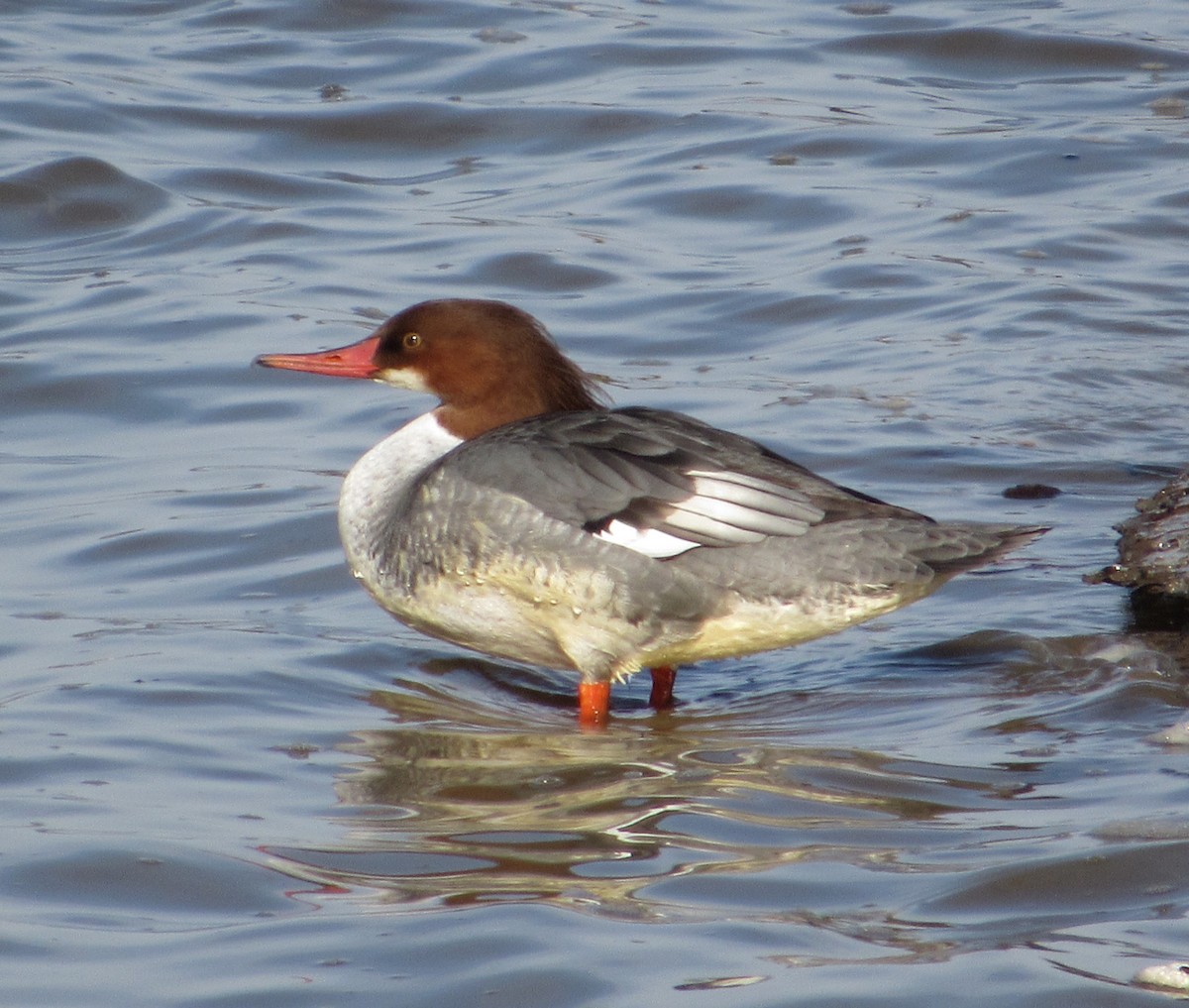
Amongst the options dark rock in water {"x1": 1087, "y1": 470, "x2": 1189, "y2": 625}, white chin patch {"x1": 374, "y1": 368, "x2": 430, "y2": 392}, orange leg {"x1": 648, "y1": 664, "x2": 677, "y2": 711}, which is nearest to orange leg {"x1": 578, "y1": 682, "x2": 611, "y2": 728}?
orange leg {"x1": 648, "y1": 664, "x2": 677, "y2": 711}

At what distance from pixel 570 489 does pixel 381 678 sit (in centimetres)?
94

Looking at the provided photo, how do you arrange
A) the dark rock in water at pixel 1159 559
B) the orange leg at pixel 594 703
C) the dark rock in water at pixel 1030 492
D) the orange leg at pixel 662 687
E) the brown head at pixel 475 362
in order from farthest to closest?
the dark rock in water at pixel 1030 492 → the brown head at pixel 475 362 → the orange leg at pixel 662 687 → the dark rock in water at pixel 1159 559 → the orange leg at pixel 594 703

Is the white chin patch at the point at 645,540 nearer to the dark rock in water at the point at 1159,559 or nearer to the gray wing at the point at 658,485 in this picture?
the gray wing at the point at 658,485

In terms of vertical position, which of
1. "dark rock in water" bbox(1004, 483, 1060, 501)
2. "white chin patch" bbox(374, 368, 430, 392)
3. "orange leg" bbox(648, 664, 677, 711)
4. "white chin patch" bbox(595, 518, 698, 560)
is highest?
"white chin patch" bbox(374, 368, 430, 392)

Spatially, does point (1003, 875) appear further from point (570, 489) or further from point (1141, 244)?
point (1141, 244)

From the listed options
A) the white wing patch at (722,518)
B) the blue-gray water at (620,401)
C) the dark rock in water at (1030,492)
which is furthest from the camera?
the dark rock in water at (1030,492)

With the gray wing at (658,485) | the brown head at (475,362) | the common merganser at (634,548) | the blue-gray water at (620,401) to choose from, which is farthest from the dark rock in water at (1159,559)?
the brown head at (475,362)

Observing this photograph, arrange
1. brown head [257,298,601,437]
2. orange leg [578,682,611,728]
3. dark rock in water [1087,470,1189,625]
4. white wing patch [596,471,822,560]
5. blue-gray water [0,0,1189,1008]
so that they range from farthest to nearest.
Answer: brown head [257,298,601,437] → dark rock in water [1087,470,1189,625] → orange leg [578,682,611,728] → white wing patch [596,471,822,560] → blue-gray water [0,0,1189,1008]

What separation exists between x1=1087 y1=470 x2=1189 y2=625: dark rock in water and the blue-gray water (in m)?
0.15

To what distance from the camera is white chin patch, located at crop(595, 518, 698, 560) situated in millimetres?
4996

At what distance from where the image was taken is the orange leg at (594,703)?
5242mm

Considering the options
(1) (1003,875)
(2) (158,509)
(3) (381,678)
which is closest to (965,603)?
(3) (381,678)

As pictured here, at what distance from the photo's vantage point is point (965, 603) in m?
5.98

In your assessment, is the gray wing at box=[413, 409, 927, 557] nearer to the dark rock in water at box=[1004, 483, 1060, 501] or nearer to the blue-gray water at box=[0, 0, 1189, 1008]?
the blue-gray water at box=[0, 0, 1189, 1008]
